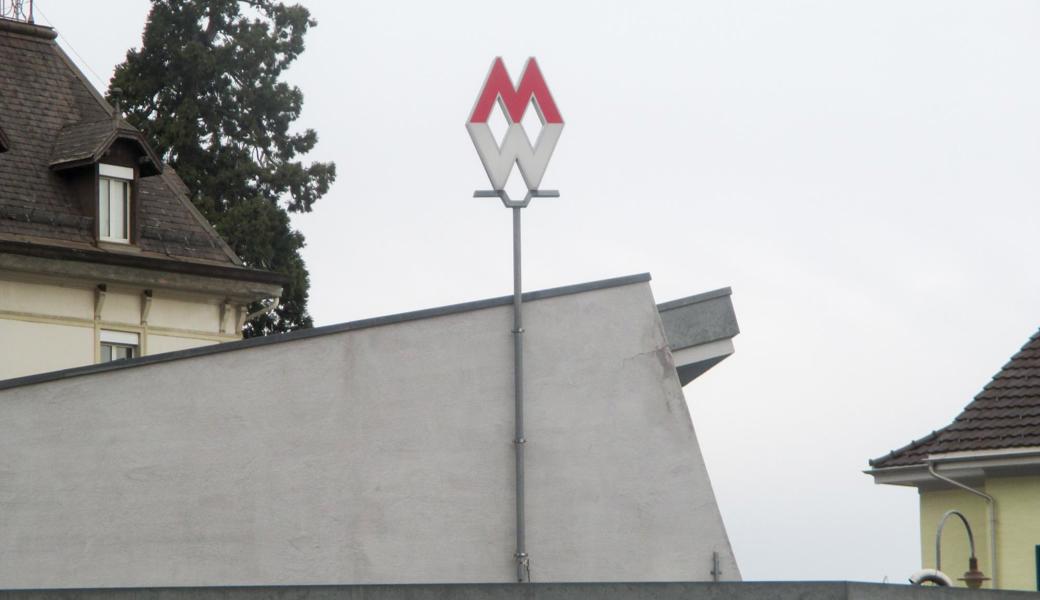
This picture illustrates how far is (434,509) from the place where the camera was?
13562 mm

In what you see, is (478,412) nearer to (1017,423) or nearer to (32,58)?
(1017,423)

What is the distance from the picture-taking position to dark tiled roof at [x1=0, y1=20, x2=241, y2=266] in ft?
95.8

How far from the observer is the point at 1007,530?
25844 mm

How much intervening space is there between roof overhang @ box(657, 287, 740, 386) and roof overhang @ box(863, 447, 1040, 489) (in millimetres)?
10824

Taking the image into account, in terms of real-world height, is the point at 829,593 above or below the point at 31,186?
below

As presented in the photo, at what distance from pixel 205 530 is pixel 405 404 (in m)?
1.75

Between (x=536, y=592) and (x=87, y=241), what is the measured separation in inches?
854

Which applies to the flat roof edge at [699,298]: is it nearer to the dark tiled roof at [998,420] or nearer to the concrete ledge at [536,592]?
the concrete ledge at [536,592]

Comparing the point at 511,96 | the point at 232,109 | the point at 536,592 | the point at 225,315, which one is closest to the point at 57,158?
the point at 225,315

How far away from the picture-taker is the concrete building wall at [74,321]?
2827 centimetres

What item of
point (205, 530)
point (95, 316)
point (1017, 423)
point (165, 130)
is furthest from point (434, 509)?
point (165, 130)

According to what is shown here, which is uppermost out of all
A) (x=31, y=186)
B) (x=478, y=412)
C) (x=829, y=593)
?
(x=31, y=186)

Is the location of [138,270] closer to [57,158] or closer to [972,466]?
[57,158]

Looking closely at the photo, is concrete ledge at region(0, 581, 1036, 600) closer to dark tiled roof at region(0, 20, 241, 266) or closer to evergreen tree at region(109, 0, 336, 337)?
dark tiled roof at region(0, 20, 241, 266)
